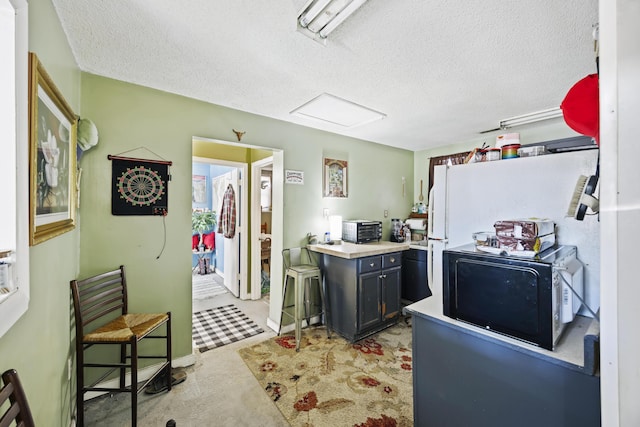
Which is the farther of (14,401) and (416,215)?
(416,215)

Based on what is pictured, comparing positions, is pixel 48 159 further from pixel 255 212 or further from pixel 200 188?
pixel 200 188

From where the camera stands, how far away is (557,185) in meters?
1.41

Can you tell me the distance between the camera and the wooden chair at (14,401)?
76cm

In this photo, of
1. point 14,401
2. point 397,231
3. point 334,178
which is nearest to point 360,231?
point 334,178

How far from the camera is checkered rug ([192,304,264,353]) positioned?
2.78 meters

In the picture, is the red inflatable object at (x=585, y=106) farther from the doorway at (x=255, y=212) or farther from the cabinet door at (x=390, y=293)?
the doorway at (x=255, y=212)

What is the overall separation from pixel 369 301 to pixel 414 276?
3.56 feet

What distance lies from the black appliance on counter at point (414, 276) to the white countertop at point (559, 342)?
2079 mm

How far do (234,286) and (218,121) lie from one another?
2.66 metres

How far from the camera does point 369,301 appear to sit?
280 centimetres

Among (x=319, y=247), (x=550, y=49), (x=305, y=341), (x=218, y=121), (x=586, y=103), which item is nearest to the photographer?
(x=586, y=103)

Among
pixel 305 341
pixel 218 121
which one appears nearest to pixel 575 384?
pixel 305 341

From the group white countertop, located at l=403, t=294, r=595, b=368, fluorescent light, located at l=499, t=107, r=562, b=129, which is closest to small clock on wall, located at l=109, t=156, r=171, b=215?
white countertop, located at l=403, t=294, r=595, b=368

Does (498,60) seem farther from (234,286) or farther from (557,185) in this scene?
(234,286)
